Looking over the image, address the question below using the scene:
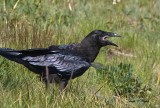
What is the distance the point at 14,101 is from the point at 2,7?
4.01 metres

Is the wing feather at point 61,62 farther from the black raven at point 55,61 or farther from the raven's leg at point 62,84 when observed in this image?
the raven's leg at point 62,84

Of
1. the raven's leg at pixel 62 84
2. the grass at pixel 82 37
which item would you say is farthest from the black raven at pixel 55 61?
the grass at pixel 82 37

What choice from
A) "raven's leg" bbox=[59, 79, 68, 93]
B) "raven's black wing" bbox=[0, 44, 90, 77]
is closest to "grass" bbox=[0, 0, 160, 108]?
"raven's leg" bbox=[59, 79, 68, 93]

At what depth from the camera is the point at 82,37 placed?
8.11 metres

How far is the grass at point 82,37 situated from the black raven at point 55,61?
0.45 ft

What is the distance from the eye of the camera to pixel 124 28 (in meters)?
9.52

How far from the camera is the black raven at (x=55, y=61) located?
5230 millimetres

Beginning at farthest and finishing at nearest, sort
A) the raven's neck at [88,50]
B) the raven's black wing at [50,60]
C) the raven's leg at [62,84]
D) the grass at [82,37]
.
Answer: the raven's neck at [88,50] < the raven's leg at [62,84] < the raven's black wing at [50,60] < the grass at [82,37]

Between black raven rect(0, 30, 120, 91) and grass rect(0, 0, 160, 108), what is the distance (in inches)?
5.4

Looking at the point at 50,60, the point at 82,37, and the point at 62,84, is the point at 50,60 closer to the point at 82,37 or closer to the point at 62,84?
the point at 62,84

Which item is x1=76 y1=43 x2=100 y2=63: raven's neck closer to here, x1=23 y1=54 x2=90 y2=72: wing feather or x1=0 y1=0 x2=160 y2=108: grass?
x1=23 y1=54 x2=90 y2=72: wing feather

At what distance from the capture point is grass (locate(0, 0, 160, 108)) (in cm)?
500

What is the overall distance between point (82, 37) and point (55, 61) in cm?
277

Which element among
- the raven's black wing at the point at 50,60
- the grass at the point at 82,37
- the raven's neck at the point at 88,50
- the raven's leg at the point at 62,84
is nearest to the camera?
the grass at the point at 82,37
